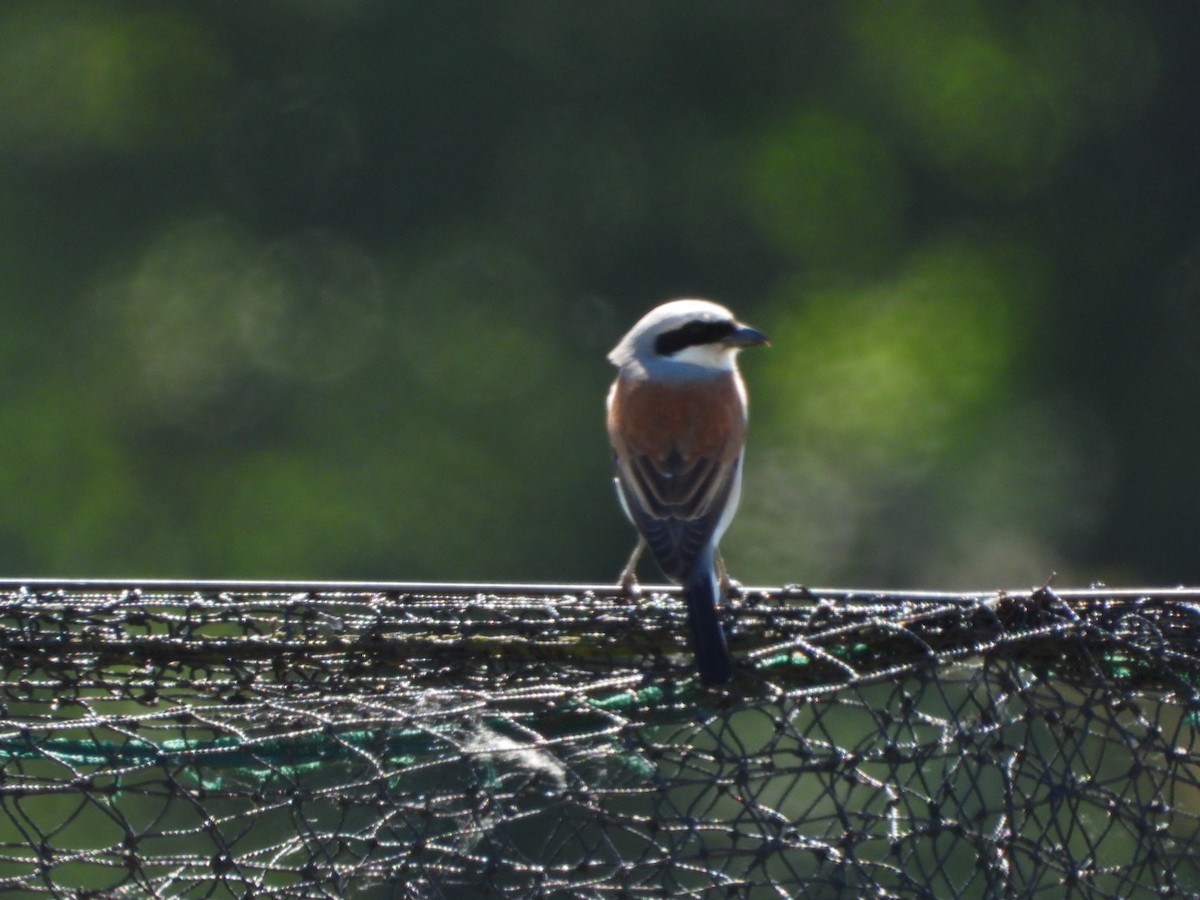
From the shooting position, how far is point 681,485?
3271mm

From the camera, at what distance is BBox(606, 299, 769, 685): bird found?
313 centimetres

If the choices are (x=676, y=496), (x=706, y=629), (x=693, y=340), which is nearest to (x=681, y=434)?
(x=676, y=496)

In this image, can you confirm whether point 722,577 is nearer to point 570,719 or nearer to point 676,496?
point 676,496

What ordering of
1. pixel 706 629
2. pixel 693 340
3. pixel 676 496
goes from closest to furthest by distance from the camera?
pixel 706 629 < pixel 676 496 < pixel 693 340

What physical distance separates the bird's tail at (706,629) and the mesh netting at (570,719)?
0.11ft

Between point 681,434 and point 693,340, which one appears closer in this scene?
point 681,434

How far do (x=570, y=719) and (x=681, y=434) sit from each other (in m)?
1.08

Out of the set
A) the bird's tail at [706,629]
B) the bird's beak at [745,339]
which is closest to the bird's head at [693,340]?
the bird's beak at [745,339]

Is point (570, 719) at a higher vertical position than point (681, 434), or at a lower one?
lower

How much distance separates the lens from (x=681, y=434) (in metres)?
3.40

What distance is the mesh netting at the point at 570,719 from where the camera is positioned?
2.17 metres

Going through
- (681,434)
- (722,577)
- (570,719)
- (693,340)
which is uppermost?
(693,340)

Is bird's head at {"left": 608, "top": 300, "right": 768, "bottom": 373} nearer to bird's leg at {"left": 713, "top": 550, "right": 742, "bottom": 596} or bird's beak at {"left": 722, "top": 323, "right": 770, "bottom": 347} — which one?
bird's beak at {"left": 722, "top": 323, "right": 770, "bottom": 347}

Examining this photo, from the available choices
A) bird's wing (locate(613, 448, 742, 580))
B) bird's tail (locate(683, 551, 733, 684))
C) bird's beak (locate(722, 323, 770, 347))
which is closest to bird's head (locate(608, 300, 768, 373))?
bird's beak (locate(722, 323, 770, 347))
